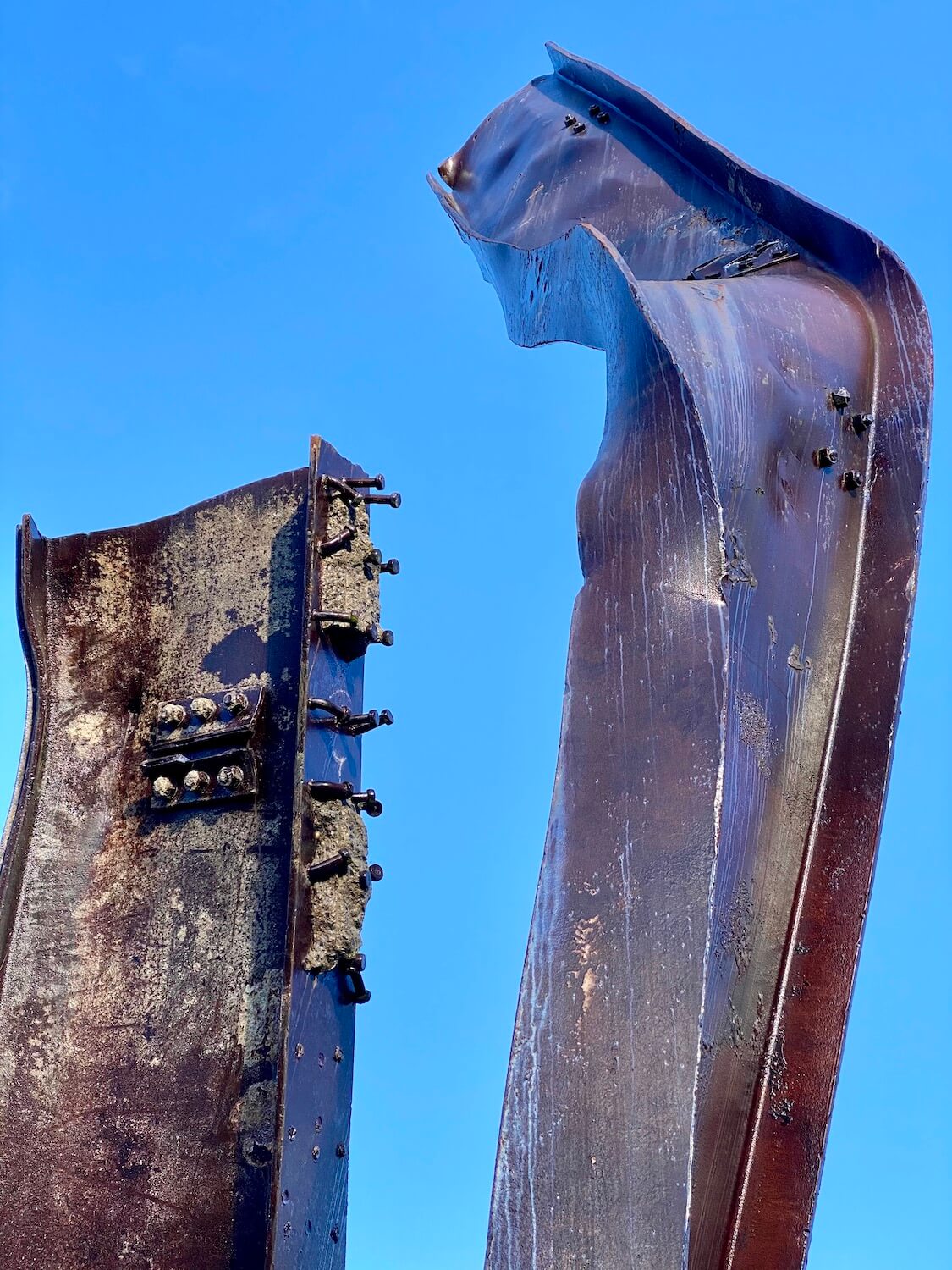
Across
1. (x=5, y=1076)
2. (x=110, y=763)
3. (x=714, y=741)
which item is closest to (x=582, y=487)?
(x=714, y=741)

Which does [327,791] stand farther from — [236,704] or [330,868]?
[236,704]

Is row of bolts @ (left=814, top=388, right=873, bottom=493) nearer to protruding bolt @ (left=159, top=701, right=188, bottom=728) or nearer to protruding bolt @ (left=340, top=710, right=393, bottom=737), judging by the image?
protruding bolt @ (left=340, top=710, right=393, bottom=737)

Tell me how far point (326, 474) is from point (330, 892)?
1.03 meters

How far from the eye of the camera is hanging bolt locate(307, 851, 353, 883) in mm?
3121

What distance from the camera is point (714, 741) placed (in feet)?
7.68

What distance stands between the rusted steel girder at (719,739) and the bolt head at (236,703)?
107cm

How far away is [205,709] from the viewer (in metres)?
3.50

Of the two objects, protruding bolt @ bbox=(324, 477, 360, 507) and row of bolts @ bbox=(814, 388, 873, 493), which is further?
protruding bolt @ bbox=(324, 477, 360, 507)

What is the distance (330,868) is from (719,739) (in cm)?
110

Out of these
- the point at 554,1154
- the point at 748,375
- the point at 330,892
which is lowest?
the point at 554,1154

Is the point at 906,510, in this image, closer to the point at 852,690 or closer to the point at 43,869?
the point at 852,690

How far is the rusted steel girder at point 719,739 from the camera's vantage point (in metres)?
2.18

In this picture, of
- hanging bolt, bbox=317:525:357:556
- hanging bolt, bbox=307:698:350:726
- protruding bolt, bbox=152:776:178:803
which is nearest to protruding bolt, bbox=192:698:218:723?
protruding bolt, bbox=152:776:178:803

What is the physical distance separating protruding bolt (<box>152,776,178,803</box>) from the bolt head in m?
0.23
